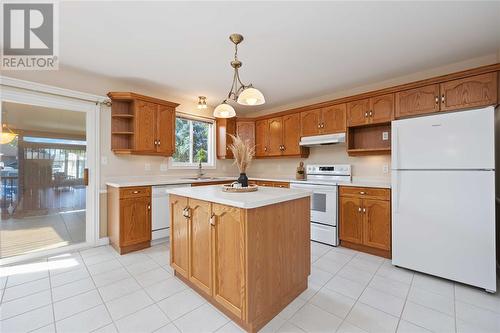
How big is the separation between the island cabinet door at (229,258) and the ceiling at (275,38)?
163 cm

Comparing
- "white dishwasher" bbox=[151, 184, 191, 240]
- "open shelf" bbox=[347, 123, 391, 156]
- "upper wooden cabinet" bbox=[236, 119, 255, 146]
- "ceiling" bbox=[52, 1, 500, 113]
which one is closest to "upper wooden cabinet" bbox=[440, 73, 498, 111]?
"ceiling" bbox=[52, 1, 500, 113]

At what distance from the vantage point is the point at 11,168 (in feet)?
8.70

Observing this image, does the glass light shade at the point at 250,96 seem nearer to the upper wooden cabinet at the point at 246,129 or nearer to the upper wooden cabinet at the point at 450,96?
the upper wooden cabinet at the point at 450,96

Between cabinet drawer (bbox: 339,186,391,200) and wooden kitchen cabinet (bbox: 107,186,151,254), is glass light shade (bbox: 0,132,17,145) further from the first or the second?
cabinet drawer (bbox: 339,186,391,200)

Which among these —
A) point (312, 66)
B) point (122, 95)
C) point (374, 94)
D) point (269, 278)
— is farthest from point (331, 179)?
point (122, 95)

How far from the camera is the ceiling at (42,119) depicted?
2.62 metres

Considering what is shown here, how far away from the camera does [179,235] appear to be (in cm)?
217

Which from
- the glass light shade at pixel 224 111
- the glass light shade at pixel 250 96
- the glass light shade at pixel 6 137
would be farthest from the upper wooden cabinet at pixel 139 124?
the glass light shade at pixel 250 96

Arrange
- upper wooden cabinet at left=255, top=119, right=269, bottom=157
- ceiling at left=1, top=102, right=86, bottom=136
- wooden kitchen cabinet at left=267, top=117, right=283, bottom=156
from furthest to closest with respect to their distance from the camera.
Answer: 1. upper wooden cabinet at left=255, top=119, right=269, bottom=157
2. wooden kitchen cabinet at left=267, top=117, right=283, bottom=156
3. ceiling at left=1, top=102, right=86, bottom=136

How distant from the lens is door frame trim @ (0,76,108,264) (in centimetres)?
259

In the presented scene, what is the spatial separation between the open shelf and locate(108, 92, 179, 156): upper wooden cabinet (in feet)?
9.57

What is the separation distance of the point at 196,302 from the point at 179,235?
0.60 meters

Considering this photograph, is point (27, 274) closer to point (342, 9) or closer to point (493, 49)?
point (342, 9)

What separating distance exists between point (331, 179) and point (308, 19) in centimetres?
251
